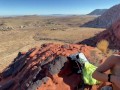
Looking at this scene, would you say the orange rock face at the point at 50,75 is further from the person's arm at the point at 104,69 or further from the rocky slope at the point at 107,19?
the rocky slope at the point at 107,19

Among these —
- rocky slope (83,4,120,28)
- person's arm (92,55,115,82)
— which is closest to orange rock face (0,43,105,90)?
person's arm (92,55,115,82)

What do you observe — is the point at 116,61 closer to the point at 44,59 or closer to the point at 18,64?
the point at 44,59

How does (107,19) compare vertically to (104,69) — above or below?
below

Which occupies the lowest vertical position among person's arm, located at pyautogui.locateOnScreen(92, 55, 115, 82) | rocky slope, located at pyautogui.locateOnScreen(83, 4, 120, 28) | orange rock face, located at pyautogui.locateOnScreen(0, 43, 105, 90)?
rocky slope, located at pyautogui.locateOnScreen(83, 4, 120, 28)

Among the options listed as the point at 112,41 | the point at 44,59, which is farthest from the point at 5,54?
the point at 44,59

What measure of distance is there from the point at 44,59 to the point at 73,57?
204 centimetres

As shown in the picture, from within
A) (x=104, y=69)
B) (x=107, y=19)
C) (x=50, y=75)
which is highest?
(x=104, y=69)

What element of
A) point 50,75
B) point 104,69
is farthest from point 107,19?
point 104,69

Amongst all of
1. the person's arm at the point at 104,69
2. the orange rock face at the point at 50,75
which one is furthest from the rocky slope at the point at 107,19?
the person's arm at the point at 104,69

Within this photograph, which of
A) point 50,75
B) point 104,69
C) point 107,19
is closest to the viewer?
point 104,69

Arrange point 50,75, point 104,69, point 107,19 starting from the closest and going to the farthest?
1. point 104,69
2. point 50,75
3. point 107,19

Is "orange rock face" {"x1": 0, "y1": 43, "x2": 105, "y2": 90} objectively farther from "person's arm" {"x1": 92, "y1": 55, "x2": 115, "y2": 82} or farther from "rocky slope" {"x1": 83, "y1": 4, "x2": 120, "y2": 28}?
"rocky slope" {"x1": 83, "y1": 4, "x2": 120, "y2": 28}

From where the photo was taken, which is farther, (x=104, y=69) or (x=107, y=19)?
(x=107, y=19)

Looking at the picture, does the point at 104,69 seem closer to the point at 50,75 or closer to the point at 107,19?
the point at 50,75
